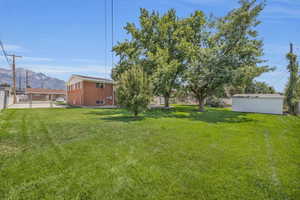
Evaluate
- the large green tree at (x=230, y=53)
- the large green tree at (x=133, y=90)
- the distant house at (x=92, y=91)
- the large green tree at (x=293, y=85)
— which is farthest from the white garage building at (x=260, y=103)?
the distant house at (x=92, y=91)

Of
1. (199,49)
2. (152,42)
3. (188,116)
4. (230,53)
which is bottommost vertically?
(188,116)

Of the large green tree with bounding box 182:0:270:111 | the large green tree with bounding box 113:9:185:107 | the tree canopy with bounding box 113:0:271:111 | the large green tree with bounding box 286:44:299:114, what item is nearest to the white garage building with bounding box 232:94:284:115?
the large green tree with bounding box 286:44:299:114

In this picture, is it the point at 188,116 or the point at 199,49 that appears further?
the point at 199,49

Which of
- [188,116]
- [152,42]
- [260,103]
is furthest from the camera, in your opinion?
[152,42]

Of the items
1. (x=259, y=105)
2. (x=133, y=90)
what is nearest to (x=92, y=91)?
(x=133, y=90)

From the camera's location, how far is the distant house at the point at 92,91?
22000 mm

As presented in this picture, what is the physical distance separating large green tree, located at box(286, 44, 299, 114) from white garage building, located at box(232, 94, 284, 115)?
1.11 m

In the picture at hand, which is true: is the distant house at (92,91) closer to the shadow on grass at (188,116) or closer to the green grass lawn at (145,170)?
the shadow on grass at (188,116)

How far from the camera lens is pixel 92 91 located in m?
22.7

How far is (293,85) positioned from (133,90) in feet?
60.6

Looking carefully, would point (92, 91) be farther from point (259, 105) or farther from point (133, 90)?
point (259, 105)

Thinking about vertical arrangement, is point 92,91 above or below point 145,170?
above

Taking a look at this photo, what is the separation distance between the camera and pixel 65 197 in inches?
89.4

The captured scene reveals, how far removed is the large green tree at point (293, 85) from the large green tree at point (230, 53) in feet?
15.3
